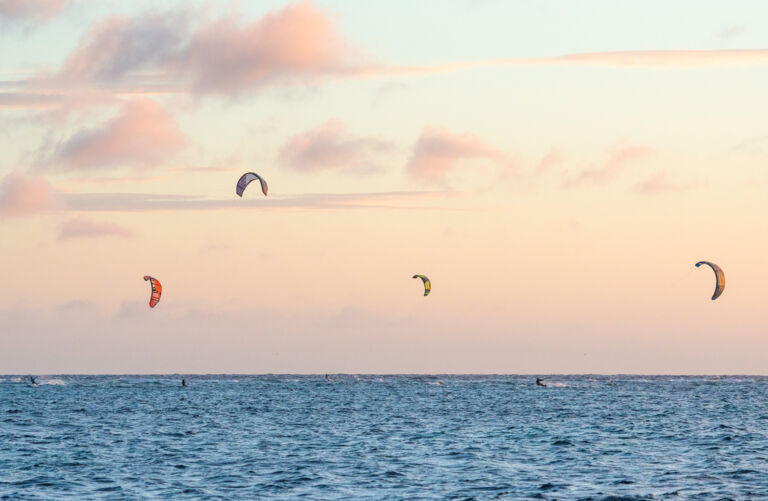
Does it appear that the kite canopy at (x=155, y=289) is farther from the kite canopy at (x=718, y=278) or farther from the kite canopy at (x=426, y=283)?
the kite canopy at (x=718, y=278)

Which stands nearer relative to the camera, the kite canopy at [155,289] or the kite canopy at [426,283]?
the kite canopy at [155,289]

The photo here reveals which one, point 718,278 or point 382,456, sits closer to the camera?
point 382,456

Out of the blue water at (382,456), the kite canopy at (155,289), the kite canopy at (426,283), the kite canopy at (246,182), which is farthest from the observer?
the kite canopy at (426,283)

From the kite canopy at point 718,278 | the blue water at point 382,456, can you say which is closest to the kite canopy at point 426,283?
the blue water at point 382,456

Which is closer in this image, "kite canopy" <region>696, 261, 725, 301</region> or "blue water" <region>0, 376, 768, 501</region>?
"blue water" <region>0, 376, 768, 501</region>

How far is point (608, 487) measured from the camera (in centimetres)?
3366

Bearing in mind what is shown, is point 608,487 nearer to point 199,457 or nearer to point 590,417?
point 199,457

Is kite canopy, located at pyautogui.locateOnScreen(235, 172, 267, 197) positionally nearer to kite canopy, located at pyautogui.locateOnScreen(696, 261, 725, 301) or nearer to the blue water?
the blue water

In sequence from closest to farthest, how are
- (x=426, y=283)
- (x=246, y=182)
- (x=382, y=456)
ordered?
(x=382, y=456), (x=246, y=182), (x=426, y=283)

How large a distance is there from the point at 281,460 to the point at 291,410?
40297 mm

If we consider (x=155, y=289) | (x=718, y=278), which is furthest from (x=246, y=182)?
(x=718, y=278)

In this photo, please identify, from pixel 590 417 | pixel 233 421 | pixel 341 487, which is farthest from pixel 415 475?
pixel 590 417

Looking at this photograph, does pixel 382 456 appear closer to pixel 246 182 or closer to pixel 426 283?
pixel 246 182

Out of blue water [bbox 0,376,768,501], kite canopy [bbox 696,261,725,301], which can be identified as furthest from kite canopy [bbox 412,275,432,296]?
kite canopy [bbox 696,261,725,301]
